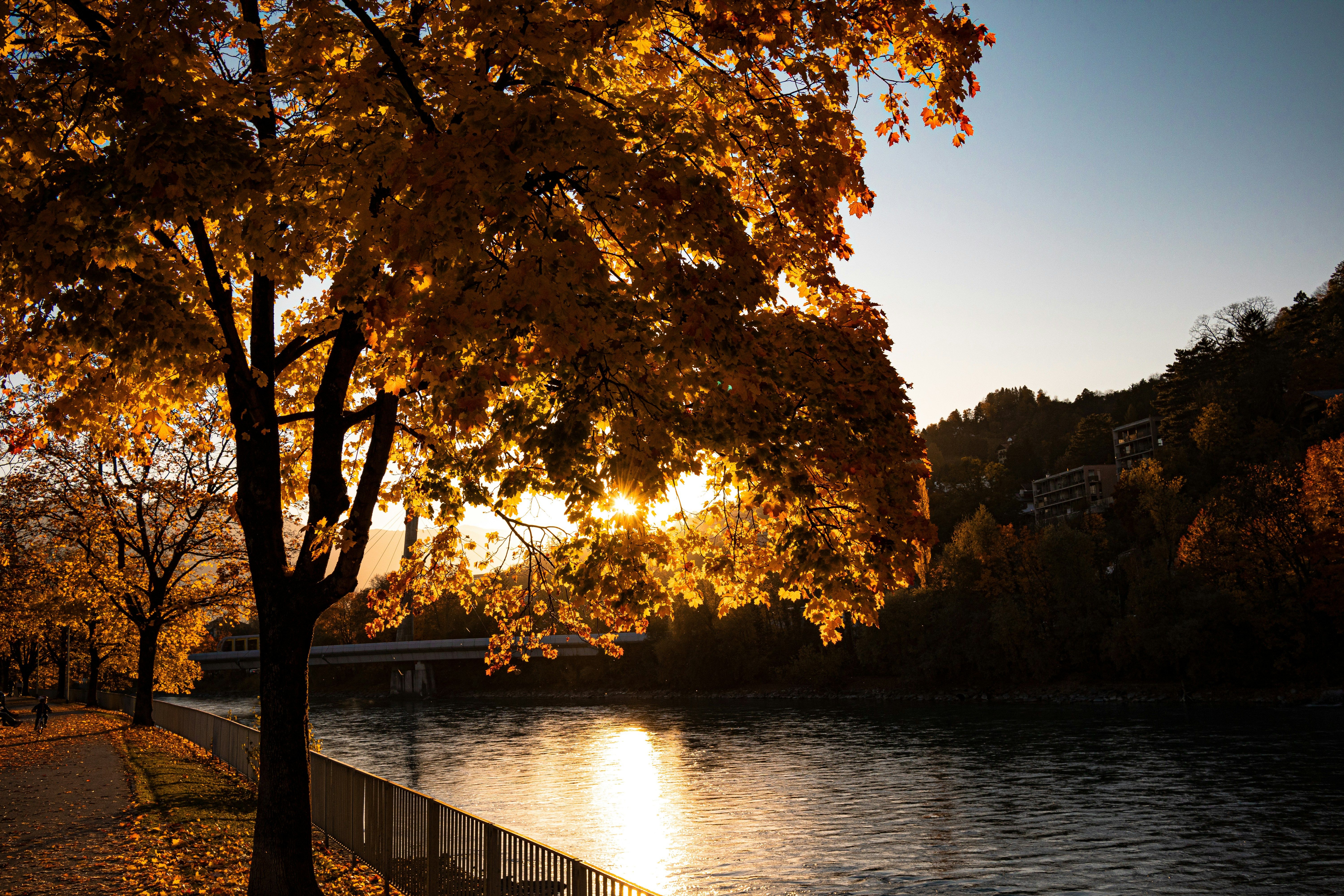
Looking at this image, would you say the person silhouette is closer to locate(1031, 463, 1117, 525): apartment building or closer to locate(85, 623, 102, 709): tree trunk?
locate(85, 623, 102, 709): tree trunk

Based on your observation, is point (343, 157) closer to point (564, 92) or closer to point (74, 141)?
point (564, 92)

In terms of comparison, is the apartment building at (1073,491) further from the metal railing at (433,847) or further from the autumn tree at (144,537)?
the metal railing at (433,847)

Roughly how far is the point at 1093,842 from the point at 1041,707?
1574 inches

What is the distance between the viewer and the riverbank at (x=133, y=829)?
10805mm

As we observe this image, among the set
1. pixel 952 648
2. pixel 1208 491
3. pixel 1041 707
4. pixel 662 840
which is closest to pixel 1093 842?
pixel 662 840

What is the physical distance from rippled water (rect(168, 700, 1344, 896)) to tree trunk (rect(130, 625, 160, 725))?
904 cm

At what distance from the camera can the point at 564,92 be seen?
7.79 metres

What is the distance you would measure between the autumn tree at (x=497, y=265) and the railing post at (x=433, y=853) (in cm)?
121

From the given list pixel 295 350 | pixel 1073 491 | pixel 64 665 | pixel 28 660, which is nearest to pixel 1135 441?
pixel 1073 491

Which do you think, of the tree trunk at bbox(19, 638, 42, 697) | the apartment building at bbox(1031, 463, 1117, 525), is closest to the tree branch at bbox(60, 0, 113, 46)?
the tree trunk at bbox(19, 638, 42, 697)

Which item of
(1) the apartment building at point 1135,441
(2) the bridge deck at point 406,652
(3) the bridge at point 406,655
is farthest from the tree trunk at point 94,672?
(1) the apartment building at point 1135,441

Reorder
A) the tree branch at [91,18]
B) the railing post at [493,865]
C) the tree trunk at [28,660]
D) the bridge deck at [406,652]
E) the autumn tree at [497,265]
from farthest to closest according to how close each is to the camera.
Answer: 1. the bridge deck at [406,652]
2. the tree trunk at [28,660]
3. the railing post at [493,865]
4. the tree branch at [91,18]
5. the autumn tree at [497,265]

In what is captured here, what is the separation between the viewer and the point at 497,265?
7113mm

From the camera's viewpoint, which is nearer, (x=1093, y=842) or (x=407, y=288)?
(x=407, y=288)
